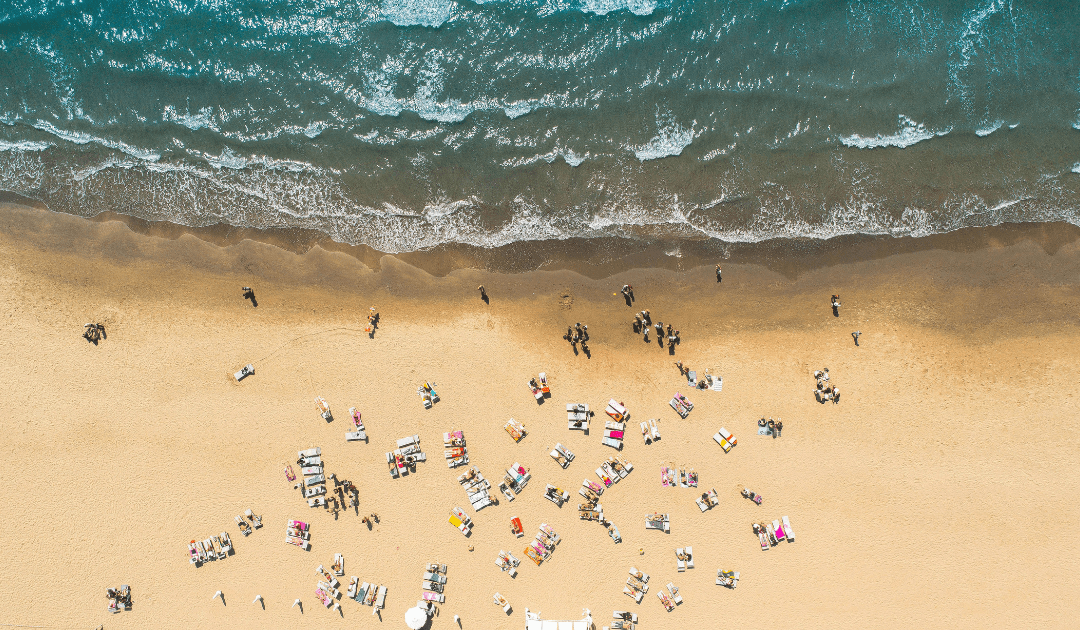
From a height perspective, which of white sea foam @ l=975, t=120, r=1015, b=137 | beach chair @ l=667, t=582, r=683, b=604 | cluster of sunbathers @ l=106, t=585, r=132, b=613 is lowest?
cluster of sunbathers @ l=106, t=585, r=132, b=613

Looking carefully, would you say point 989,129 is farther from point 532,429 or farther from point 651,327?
point 532,429

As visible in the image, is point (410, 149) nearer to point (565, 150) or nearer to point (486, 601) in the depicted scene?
point (565, 150)

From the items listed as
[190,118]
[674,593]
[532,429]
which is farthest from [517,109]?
[674,593]

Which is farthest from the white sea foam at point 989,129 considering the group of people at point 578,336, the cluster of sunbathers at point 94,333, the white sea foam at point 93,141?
the cluster of sunbathers at point 94,333

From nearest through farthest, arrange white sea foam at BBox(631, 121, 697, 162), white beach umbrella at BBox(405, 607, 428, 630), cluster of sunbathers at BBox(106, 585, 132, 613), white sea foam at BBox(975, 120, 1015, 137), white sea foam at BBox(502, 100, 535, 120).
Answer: white beach umbrella at BBox(405, 607, 428, 630) → cluster of sunbathers at BBox(106, 585, 132, 613) → white sea foam at BBox(975, 120, 1015, 137) → white sea foam at BBox(631, 121, 697, 162) → white sea foam at BBox(502, 100, 535, 120)

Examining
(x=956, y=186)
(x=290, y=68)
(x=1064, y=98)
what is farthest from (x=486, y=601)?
(x=1064, y=98)

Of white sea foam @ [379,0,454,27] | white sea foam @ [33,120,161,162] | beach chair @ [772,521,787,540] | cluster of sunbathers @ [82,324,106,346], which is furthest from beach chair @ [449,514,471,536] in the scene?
white sea foam @ [379,0,454,27]

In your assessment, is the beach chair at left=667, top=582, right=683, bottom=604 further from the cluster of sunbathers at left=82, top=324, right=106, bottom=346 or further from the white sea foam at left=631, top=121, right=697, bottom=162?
the cluster of sunbathers at left=82, top=324, right=106, bottom=346
